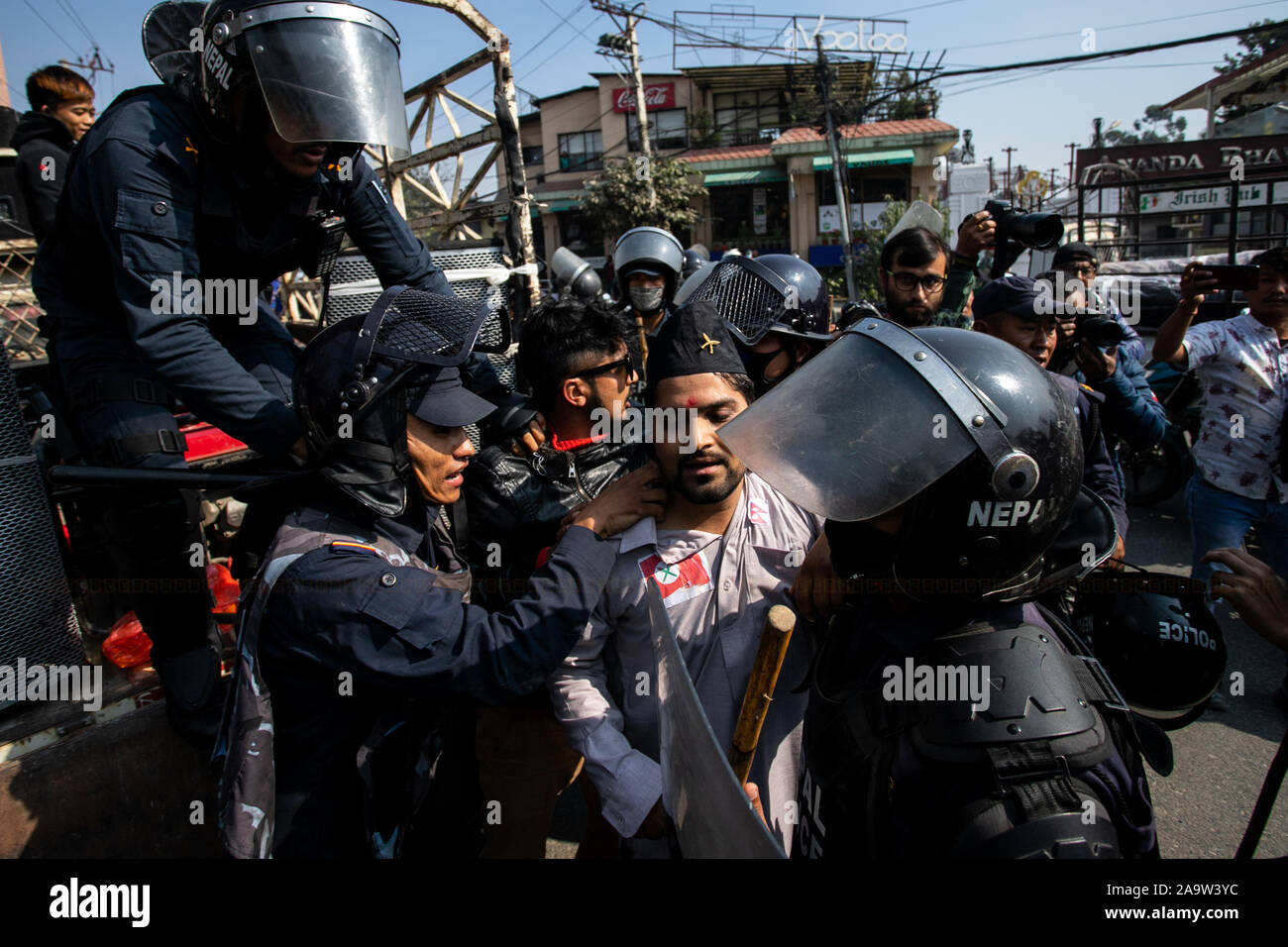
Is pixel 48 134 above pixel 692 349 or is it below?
above

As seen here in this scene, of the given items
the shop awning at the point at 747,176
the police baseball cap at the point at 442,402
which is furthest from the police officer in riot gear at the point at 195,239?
the shop awning at the point at 747,176

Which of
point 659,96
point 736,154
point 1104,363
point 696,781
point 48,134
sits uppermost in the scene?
point 659,96

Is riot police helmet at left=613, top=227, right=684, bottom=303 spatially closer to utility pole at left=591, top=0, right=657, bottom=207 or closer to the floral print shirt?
the floral print shirt

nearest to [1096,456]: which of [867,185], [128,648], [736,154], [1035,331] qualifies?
[1035,331]

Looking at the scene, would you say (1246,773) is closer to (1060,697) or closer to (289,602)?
(1060,697)

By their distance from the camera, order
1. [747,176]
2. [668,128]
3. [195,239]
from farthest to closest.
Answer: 1. [668,128]
2. [747,176]
3. [195,239]

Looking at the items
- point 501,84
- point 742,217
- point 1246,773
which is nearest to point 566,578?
point 1246,773

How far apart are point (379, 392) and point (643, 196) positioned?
2300cm

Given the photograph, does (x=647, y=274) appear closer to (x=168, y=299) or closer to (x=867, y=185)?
(x=168, y=299)

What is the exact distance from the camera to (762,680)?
1.22 meters

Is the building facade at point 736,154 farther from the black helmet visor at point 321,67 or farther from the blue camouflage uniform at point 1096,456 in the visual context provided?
the black helmet visor at point 321,67

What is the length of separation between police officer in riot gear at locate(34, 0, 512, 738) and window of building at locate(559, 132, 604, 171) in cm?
3056

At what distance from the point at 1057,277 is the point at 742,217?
27.6 meters
